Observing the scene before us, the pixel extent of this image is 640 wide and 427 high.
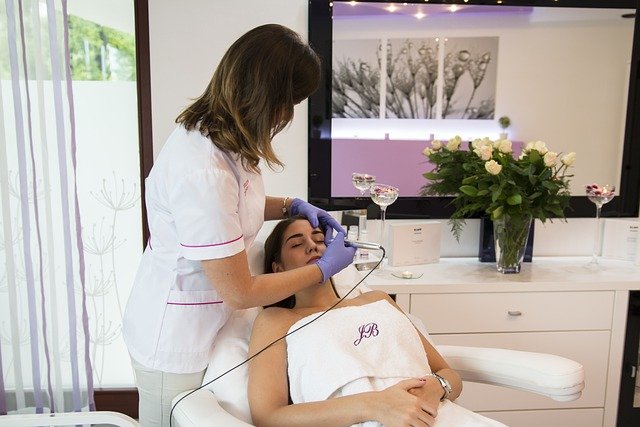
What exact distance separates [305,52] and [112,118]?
1308 mm

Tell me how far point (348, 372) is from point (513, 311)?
1.04 m

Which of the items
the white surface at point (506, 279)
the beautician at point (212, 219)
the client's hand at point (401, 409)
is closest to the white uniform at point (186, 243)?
the beautician at point (212, 219)

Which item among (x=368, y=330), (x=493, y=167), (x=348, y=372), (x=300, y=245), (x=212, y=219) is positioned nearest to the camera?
(x=212, y=219)

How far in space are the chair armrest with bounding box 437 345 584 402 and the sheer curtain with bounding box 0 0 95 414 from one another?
1.42 metres

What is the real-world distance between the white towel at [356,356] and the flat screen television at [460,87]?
1.00 meters

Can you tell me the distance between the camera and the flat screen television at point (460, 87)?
2303mm

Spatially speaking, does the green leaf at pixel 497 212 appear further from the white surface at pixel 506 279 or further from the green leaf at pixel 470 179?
the white surface at pixel 506 279

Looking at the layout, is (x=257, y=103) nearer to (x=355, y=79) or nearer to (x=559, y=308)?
(x=355, y=79)

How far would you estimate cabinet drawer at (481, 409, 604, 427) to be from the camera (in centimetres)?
210

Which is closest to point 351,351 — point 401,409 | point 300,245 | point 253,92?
point 401,409

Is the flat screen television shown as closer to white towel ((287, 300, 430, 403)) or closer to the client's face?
the client's face

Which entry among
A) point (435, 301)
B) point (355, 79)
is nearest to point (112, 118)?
point (355, 79)

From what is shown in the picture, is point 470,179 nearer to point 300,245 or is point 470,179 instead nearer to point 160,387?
point 300,245

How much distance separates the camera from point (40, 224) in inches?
80.7
